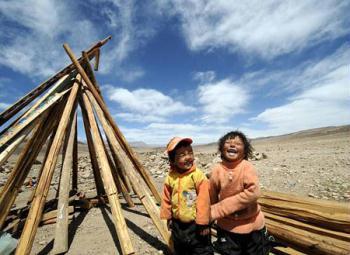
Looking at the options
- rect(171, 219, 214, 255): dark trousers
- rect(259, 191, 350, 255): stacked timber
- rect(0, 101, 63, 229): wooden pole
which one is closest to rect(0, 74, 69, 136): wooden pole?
rect(0, 101, 63, 229): wooden pole

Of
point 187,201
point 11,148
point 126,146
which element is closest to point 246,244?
point 187,201

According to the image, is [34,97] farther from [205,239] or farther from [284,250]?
[284,250]

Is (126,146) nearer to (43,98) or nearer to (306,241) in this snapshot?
(43,98)

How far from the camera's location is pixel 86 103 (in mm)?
5000

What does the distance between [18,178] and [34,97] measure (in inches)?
66.6

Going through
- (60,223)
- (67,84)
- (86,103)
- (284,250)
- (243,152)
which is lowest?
(284,250)

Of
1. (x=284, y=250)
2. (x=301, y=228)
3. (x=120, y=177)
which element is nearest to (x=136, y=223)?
(x=120, y=177)

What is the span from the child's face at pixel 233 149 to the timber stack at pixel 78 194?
1637 mm

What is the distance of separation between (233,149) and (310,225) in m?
2.07

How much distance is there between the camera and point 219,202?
2.54 metres

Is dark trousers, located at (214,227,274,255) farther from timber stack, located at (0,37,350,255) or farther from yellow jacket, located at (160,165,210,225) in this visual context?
timber stack, located at (0,37,350,255)

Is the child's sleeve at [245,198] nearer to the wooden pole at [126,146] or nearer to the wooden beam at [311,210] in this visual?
the wooden beam at [311,210]

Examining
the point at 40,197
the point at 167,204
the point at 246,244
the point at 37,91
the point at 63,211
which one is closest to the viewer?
the point at 246,244

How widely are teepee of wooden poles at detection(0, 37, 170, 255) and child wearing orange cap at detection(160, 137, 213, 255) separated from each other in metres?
0.81
